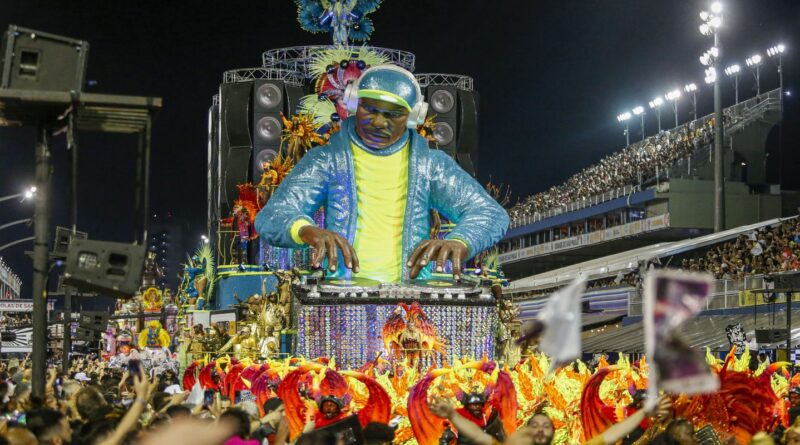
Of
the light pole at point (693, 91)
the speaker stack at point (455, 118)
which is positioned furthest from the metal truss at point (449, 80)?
the light pole at point (693, 91)

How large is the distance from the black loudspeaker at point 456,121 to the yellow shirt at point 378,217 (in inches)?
815

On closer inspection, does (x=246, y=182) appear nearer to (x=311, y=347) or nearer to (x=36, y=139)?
(x=311, y=347)

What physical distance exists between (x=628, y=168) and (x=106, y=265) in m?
50.4

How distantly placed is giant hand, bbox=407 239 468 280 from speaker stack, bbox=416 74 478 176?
2180 centimetres

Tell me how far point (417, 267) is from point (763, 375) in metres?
7.48

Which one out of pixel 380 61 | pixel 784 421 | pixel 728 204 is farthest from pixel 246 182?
pixel 784 421

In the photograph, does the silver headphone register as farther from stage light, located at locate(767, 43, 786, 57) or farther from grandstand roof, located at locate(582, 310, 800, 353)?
stage light, located at locate(767, 43, 786, 57)

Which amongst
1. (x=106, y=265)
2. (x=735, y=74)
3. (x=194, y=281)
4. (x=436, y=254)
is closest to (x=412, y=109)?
(x=436, y=254)

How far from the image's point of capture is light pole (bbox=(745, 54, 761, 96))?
4798cm

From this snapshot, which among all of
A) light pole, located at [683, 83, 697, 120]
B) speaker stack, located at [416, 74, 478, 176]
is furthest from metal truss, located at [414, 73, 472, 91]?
light pole, located at [683, 83, 697, 120]

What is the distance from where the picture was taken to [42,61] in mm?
7609

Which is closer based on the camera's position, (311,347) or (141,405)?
(141,405)

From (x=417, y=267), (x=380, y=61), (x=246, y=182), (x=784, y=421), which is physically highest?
(x=380, y=61)

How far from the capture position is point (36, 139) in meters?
7.79
